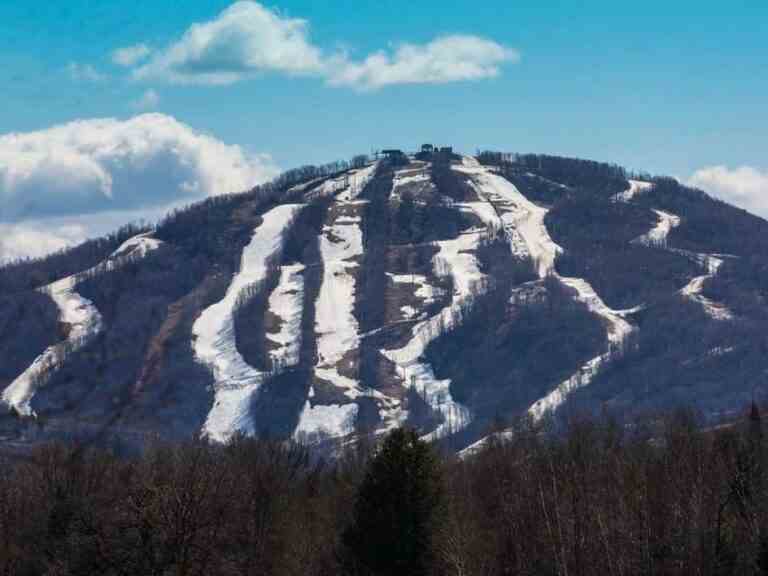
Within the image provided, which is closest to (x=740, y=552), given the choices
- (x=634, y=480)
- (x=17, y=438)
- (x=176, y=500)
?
(x=634, y=480)

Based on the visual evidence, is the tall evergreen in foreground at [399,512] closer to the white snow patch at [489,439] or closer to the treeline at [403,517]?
the treeline at [403,517]

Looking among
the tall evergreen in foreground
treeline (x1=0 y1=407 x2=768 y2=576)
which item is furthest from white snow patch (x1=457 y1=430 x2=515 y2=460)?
the tall evergreen in foreground

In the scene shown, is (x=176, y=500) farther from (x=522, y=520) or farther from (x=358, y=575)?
(x=522, y=520)

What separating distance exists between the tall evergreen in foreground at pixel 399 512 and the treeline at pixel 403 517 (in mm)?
50

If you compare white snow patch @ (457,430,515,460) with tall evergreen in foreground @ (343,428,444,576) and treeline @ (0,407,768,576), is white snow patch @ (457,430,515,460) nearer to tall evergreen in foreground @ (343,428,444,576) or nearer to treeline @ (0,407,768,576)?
treeline @ (0,407,768,576)

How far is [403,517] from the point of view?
4788 centimetres

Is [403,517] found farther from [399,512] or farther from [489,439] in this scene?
[489,439]

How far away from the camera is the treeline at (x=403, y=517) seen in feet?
149

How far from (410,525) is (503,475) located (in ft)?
112

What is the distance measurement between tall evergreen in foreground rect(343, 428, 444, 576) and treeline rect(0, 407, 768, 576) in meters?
0.05

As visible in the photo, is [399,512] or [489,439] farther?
[489,439]

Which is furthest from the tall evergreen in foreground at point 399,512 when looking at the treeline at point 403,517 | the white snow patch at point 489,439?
the white snow patch at point 489,439

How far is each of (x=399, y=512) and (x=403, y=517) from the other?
22 cm

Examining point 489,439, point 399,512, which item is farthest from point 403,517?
point 489,439
